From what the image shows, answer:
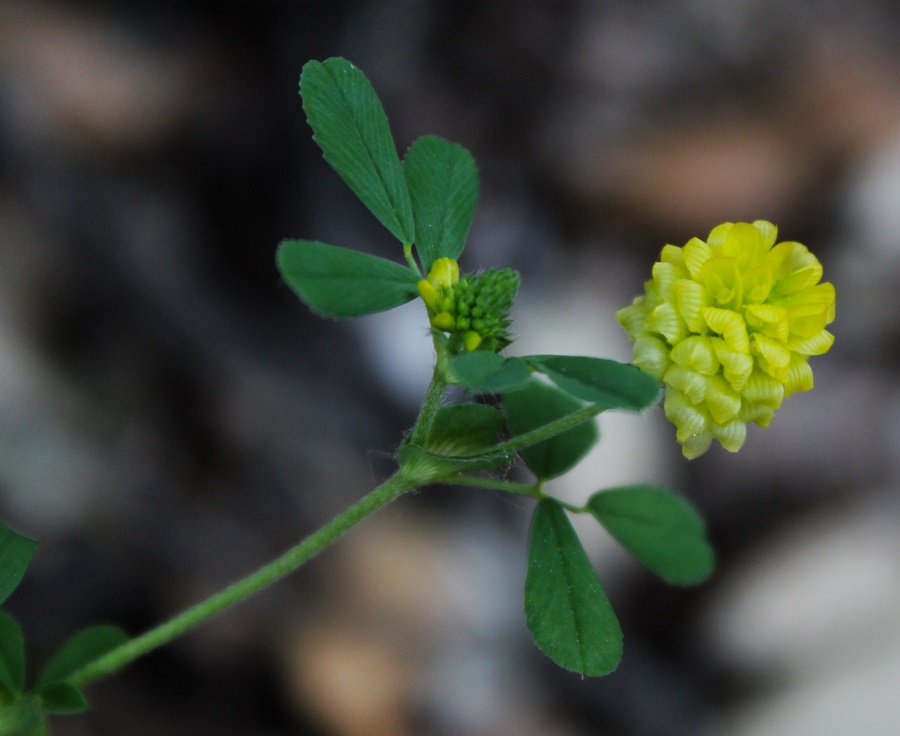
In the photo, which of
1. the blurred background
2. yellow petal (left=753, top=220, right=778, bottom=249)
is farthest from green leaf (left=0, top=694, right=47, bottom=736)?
the blurred background

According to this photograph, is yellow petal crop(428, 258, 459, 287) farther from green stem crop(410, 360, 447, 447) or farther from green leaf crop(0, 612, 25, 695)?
green leaf crop(0, 612, 25, 695)

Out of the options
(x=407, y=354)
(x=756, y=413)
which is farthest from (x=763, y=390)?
(x=407, y=354)

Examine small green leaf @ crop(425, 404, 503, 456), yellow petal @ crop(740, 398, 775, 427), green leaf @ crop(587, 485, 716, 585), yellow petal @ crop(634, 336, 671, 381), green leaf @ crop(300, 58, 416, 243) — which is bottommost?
green leaf @ crop(587, 485, 716, 585)

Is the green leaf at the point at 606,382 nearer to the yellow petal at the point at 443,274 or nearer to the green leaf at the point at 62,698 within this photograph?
the yellow petal at the point at 443,274

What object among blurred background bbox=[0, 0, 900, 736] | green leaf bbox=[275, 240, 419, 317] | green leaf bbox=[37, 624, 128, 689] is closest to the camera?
green leaf bbox=[275, 240, 419, 317]

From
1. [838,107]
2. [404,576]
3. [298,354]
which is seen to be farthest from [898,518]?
[298,354]

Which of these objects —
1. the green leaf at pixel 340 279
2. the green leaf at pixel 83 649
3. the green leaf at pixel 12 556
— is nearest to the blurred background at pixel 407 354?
the green leaf at pixel 83 649

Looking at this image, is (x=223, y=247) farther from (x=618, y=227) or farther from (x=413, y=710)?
(x=413, y=710)
